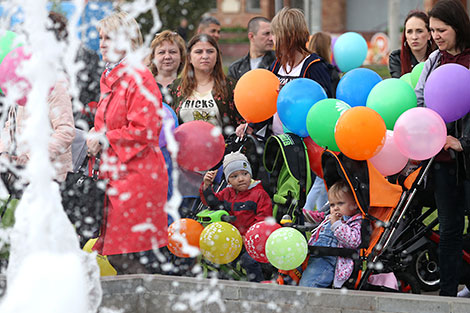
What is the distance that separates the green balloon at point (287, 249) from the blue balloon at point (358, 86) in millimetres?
1413

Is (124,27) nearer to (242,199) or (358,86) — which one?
(242,199)

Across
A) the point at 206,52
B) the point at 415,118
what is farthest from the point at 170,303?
the point at 206,52

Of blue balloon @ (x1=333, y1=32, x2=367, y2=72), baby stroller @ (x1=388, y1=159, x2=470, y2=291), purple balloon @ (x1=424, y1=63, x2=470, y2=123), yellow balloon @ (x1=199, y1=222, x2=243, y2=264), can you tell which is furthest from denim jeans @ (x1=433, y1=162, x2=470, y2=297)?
blue balloon @ (x1=333, y1=32, x2=367, y2=72)

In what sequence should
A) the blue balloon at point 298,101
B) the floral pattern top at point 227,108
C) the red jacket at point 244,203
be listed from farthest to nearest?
the floral pattern top at point 227,108 < the red jacket at point 244,203 < the blue balloon at point 298,101

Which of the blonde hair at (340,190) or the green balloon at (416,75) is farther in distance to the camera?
the green balloon at (416,75)

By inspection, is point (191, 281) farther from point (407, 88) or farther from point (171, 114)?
point (407, 88)

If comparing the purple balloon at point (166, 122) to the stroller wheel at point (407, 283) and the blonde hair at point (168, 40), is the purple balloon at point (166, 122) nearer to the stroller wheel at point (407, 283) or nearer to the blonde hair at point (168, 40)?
the blonde hair at point (168, 40)

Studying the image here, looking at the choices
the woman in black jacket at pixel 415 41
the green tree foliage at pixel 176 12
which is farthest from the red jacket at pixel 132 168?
the green tree foliage at pixel 176 12

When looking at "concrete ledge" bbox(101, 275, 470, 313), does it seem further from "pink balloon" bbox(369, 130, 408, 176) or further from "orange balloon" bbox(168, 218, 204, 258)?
"pink balloon" bbox(369, 130, 408, 176)

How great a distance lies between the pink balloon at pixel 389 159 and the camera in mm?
5051

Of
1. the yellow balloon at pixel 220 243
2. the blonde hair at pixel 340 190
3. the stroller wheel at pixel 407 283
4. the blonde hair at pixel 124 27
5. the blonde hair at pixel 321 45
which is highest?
the blonde hair at pixel 124 27

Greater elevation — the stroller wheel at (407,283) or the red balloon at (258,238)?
the red balloon at (258,238)

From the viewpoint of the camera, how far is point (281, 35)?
6.07 m

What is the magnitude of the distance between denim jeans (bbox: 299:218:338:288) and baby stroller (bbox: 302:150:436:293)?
9 cm
